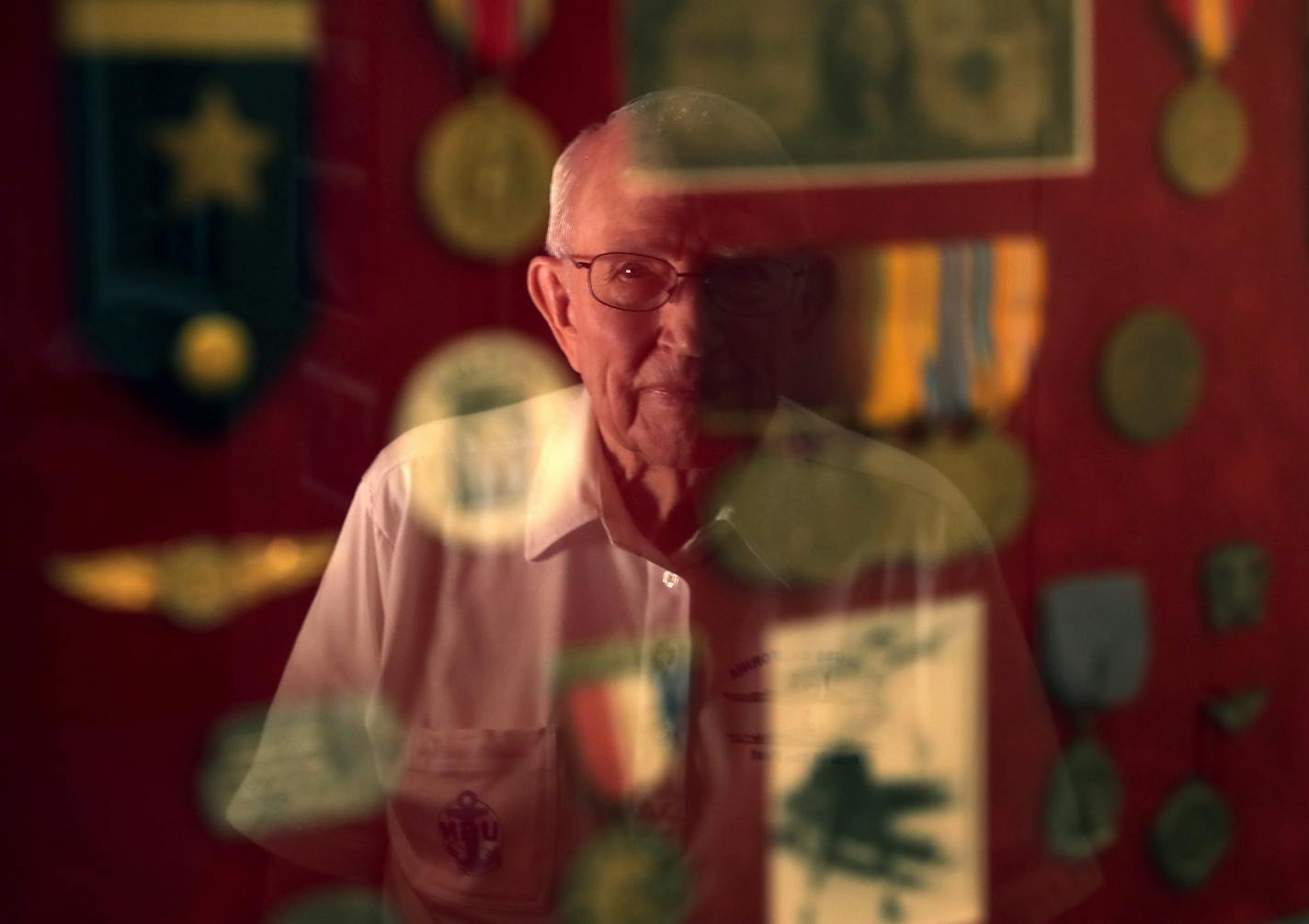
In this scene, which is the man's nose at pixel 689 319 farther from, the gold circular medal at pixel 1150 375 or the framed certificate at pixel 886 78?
the gold circular medal at pixel 1150 375

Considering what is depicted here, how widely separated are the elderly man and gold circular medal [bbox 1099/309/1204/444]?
8.5 inches

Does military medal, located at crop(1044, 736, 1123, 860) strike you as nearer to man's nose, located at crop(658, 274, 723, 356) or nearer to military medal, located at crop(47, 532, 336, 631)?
man's nose, located at crop(658, 274, 723, 356)

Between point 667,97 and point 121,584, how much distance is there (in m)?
0.56

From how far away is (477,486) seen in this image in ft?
3.96

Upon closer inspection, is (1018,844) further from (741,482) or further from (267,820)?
(267,820)

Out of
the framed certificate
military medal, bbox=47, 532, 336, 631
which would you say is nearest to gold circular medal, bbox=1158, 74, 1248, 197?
the framed certificate

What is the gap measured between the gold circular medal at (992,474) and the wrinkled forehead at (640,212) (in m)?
0.33

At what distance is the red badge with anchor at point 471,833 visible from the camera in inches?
48.4

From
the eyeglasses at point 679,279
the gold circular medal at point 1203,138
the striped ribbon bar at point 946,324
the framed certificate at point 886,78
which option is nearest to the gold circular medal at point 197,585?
the eyeglasses at point 679,279

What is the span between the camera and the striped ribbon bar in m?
1.39

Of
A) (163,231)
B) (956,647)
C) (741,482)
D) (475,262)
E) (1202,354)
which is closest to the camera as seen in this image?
(163,231)

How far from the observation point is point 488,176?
1170mm

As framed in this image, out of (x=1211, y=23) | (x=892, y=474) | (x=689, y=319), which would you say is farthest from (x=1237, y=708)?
(x=689, y=319)

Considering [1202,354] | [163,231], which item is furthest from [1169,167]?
[163,231]
